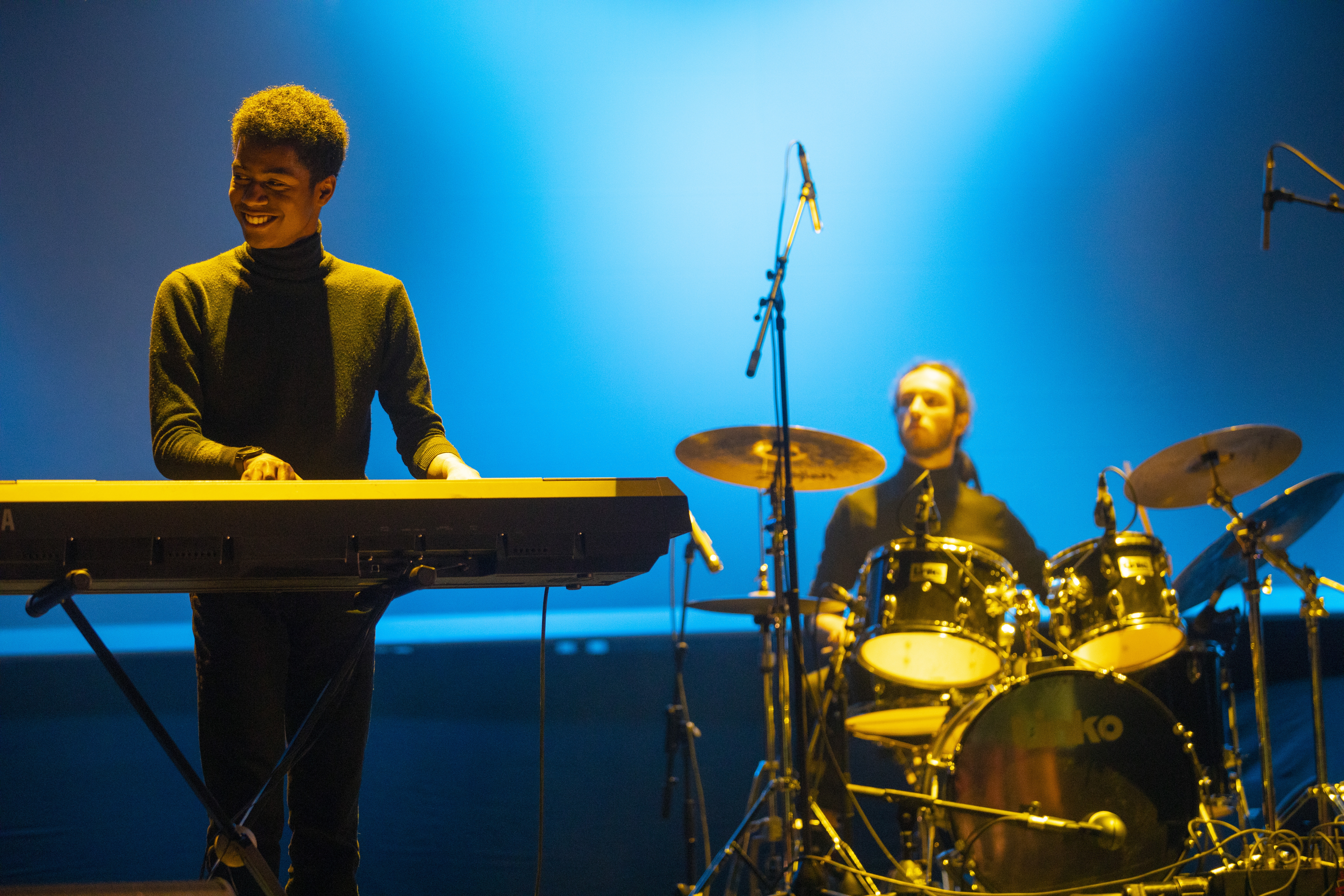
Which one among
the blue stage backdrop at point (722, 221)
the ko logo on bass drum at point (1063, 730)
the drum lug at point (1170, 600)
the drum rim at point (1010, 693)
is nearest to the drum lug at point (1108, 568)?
the drum lug at point (1170, 600)

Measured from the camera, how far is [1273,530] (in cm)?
283

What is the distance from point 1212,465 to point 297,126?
2656mm

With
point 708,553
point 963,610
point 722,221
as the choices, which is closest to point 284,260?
point 708,553

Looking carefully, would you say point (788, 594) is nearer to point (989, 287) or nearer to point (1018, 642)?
point (1018, 642)

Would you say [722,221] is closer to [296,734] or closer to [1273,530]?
[1273,530]

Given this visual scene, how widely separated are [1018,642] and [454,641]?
72.8 inches

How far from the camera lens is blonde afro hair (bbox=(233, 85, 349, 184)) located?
153 centimetres

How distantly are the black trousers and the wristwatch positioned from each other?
182 mm

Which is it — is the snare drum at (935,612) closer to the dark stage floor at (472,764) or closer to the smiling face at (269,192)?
the dark stage floor at (472,764)

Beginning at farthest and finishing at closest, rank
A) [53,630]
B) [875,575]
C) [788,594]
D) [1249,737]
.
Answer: [1249,737] → [53,630] → [875,575] → [788,594]

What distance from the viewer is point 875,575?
2.90 meters

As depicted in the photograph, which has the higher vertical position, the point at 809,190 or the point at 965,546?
the point at 809,190

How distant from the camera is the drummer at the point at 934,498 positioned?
12.0 feet

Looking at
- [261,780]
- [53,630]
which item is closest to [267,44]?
[53,630]
